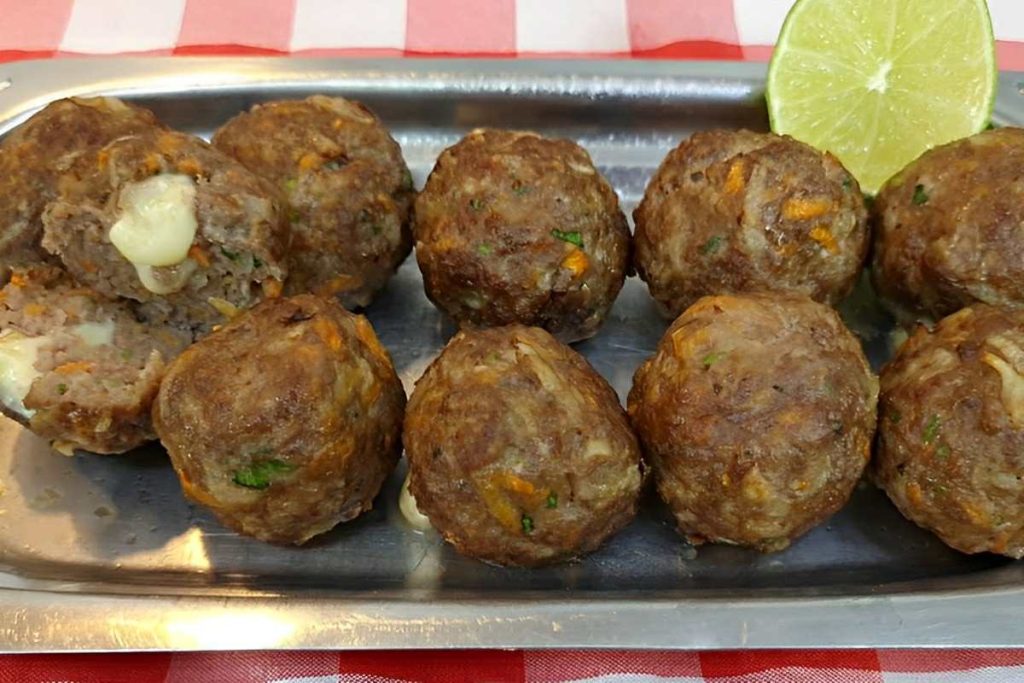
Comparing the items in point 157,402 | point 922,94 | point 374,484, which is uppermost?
point 922,94

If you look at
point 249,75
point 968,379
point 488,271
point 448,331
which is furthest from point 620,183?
point 968,379

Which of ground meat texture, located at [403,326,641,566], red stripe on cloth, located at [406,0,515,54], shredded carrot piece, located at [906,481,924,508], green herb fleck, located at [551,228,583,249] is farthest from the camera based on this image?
red stripe on cloth, located at [406,0,515,54]

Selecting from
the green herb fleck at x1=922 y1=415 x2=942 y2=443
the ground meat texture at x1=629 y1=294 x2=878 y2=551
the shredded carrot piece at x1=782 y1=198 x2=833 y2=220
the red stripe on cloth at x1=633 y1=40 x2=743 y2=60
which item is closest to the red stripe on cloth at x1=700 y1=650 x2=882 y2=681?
the ground meat texture at x1=629 y1=294 x2=878 y2=551

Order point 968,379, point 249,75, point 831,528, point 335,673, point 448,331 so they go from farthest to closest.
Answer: point 249,75, point 448,331, point 831,528, point 335,673, point 968,379

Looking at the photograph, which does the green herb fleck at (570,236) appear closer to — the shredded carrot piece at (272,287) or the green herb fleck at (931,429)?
the shredded carrot piece at (272,287)

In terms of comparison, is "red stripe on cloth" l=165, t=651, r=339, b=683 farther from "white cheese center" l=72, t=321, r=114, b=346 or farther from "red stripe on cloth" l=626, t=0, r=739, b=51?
"red stripe on cloth" l=626, t=0, r=739, b=51

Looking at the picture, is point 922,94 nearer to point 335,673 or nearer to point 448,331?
point 448,331
